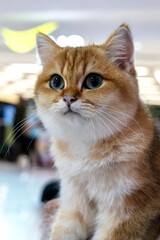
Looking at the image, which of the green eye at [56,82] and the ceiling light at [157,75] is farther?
the ceiling light at [157,75]

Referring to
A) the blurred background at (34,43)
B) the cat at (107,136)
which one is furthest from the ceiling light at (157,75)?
the cat at (107,136)

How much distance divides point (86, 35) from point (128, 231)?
59 centimetres

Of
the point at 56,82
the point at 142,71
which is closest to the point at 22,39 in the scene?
the point at 56,82

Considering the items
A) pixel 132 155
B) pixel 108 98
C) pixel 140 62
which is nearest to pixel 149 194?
pixel 132 155

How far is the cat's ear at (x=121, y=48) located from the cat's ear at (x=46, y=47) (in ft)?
0.44

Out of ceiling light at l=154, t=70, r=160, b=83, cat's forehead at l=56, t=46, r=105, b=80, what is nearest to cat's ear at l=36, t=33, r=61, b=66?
cat's forehead at l=56, t=46, r=105, b=80

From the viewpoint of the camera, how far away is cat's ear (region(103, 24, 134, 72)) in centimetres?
61

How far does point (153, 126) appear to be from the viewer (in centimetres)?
69

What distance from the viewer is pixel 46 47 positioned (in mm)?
727

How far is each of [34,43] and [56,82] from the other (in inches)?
7.1

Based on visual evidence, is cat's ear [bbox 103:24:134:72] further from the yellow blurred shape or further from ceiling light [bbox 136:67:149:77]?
the yellow blurred shape

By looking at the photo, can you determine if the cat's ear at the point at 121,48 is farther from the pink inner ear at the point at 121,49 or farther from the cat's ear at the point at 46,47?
the cat's ear at the point at 46,47

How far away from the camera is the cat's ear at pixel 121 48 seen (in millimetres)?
612

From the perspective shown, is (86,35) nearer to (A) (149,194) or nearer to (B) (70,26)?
(B) (70,26)
